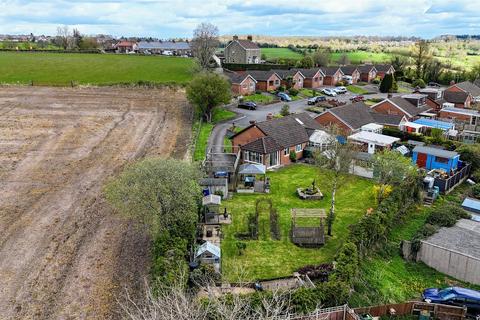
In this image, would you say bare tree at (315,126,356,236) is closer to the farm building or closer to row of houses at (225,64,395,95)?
the farm building

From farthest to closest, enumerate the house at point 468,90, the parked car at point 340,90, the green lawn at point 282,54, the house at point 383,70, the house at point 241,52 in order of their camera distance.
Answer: the green lawn at point 282,54 → the house at point 241,52 → the house at point 383,70 → the parked car at point 340,90 → the house at point 468,90

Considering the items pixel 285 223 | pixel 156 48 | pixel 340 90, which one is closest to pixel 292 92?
pixel 340 90

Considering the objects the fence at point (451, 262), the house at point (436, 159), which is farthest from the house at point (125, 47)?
the fence at point (451, 262)

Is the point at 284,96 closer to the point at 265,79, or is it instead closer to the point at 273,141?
the point at 265,79

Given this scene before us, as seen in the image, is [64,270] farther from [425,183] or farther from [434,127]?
[434,127]

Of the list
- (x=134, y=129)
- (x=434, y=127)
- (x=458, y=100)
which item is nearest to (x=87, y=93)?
(x=134, y=129)

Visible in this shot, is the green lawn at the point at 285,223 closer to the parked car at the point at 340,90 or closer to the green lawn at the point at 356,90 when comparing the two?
the parked car at the point at 340,90

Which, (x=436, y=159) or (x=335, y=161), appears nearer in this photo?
(x=335, y=161)

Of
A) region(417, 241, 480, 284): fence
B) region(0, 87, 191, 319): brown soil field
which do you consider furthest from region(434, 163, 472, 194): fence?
region(0, 87, 191, 319): brown soil field
